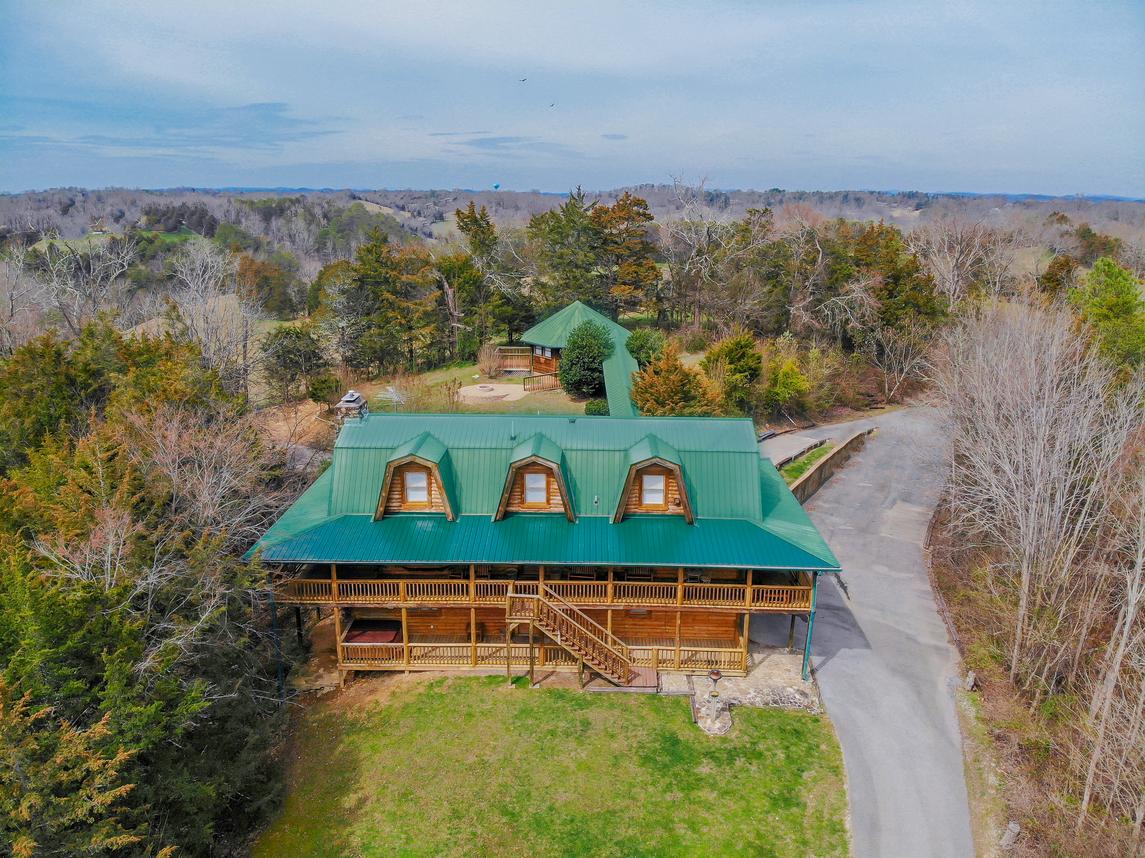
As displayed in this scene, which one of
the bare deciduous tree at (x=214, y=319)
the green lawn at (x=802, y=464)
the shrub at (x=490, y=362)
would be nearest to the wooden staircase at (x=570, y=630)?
the green lawn at (x=802, y=464)

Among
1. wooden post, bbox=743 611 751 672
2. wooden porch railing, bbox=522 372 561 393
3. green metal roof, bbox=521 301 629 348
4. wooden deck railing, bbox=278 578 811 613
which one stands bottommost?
wooden post, bbox=743 611 751 672

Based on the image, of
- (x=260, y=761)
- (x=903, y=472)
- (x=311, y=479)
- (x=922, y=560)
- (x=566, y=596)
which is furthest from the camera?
(x=903, y=472)

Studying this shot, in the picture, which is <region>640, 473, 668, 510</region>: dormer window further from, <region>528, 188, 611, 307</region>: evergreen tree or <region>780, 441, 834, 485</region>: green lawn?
<region>528, 188, 611, 307</region>: evergreen tree

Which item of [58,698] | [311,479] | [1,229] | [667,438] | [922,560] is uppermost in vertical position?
[1,229]

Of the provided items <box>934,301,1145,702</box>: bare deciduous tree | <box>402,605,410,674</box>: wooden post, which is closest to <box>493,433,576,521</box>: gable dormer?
<box>402,605,410,674</box>: wooden post

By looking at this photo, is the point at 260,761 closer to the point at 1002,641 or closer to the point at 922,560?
the point at 1002,641

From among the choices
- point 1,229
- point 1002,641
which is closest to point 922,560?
point 1002,641

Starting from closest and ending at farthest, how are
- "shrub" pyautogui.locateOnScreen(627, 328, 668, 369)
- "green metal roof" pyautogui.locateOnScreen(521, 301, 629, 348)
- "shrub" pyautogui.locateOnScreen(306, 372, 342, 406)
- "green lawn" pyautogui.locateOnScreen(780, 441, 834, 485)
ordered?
"green lawn" pyautogui.locateOnScreen(780, 441, 834, 485), "shrub" pyautogui.locateOnScreen(306, 372, 342, 406), "shrub" pyautogui.locateOnScreen(627, 328, 668, 369), "green metal roof" pyautogui.locateOnScreen(521, 301, 629, 348)
